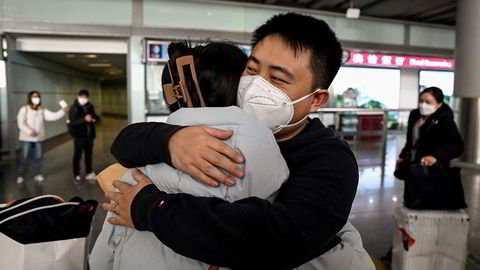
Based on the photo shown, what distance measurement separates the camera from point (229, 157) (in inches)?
29.8

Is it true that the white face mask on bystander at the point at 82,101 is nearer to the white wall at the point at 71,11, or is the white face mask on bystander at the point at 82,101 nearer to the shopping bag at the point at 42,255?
the white wall at the point at 71,11

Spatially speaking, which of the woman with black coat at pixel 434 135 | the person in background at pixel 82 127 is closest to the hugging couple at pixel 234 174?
the woman with black coat at pixel 434 135

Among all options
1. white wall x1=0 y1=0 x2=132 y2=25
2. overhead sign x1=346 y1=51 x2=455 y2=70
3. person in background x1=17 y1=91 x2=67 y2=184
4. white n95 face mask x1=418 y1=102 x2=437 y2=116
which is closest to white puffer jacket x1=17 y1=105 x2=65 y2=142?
person in background x1=17 y1=91 x2=67 y2=184

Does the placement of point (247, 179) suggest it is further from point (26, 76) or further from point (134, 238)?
point (26, 76)

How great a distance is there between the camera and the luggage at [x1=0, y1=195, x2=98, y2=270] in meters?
1.34

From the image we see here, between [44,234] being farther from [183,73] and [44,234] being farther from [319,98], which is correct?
[319,98]

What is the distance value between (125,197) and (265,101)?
1.50 feet

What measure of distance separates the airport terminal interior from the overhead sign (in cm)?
2

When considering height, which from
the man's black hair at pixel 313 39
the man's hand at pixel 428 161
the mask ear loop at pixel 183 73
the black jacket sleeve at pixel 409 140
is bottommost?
the man's hand at pixel 428 161

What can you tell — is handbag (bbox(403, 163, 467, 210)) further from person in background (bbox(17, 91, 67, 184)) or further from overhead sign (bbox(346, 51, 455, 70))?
overhead sign (bbox(346, 51, 455, 70))

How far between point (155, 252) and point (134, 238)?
67mm

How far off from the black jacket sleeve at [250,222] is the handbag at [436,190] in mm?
2037

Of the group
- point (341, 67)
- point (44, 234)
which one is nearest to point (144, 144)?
point (44, 234)

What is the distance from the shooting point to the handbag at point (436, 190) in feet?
8.41
